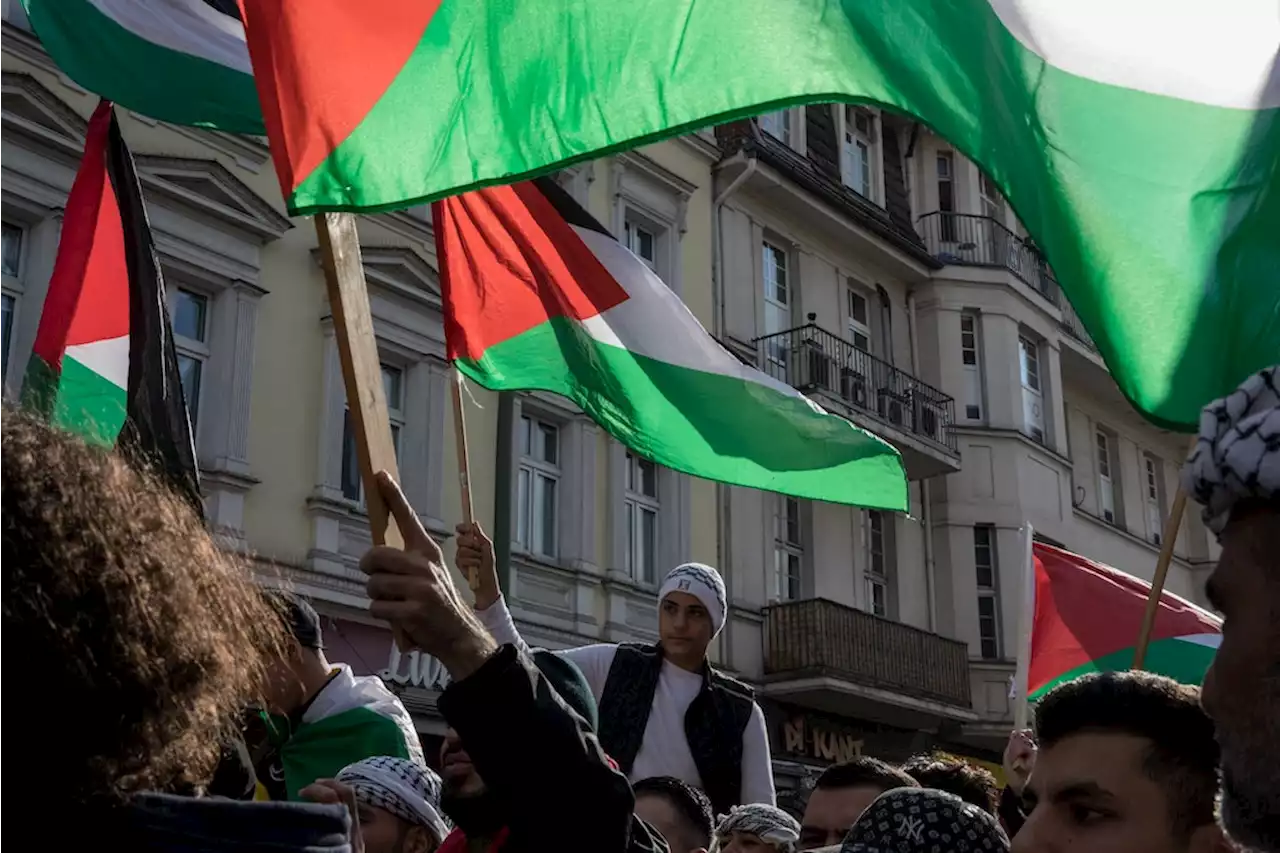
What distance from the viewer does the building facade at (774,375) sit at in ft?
43.5

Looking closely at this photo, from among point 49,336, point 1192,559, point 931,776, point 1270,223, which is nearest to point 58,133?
point 49,336

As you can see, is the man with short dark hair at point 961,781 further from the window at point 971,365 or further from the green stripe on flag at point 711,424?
the window at point 971,365

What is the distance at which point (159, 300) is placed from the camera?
469 cm

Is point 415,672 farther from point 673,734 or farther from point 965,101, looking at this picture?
point 965,101

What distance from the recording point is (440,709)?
2066mm

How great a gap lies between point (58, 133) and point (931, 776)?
10.3 m

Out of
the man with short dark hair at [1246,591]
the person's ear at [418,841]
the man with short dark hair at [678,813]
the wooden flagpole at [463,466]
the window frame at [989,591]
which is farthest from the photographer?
the window frame at [989,591]

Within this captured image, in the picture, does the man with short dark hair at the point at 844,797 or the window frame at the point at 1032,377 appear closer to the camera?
the man with short dark hair at the point at 844,797

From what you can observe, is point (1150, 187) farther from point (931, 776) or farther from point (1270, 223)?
point (931, 776)

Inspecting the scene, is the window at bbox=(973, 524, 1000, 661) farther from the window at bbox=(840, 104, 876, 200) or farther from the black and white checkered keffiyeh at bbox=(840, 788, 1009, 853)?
the black and white checkered keffiyeh at bbox=(840, 788, 1009, 853)

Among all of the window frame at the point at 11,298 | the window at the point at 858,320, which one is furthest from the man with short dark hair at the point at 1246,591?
the window at the point at 858,320

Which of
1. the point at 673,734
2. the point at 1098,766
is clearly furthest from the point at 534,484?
the point at 1098,766

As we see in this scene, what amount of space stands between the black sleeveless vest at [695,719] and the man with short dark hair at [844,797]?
329 millimetres

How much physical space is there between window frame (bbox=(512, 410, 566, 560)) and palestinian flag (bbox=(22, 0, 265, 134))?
10.8m
